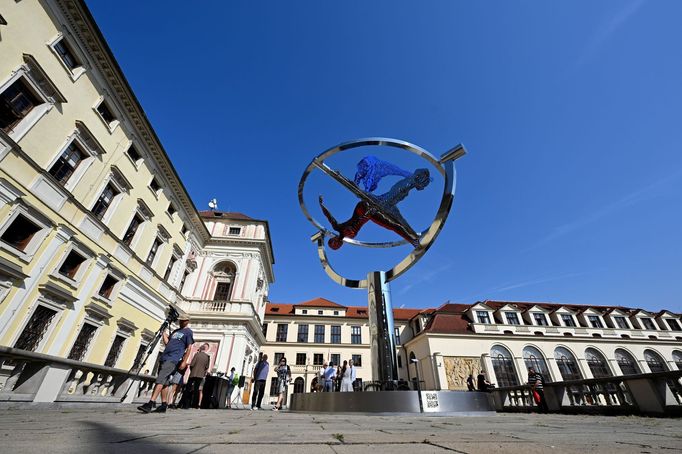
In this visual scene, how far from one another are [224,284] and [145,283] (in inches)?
290

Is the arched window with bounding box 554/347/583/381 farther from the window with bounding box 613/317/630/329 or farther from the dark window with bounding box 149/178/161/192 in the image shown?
the dark window with bounding box 149/178/161/192

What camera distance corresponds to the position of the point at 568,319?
2964 centimetres

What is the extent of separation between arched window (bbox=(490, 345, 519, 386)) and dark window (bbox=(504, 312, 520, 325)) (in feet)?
11.0

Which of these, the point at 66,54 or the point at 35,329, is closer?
the point at 35,329

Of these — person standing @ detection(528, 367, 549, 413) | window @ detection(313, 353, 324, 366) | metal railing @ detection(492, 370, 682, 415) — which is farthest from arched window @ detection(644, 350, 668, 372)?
window @ detection(313, 353, 324, 366)

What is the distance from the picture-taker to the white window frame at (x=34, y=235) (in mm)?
8109

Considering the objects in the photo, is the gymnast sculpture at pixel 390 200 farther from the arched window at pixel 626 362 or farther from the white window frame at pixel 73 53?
the arched window at pixel 626 362

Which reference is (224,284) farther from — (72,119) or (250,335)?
(72,119)

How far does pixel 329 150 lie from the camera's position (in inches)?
334

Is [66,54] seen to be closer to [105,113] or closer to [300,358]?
[105,113]

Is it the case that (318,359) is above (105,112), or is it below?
below

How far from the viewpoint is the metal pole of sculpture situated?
23.7 feet

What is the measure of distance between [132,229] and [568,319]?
128ft

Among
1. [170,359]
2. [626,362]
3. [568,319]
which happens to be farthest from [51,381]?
[626,362]
